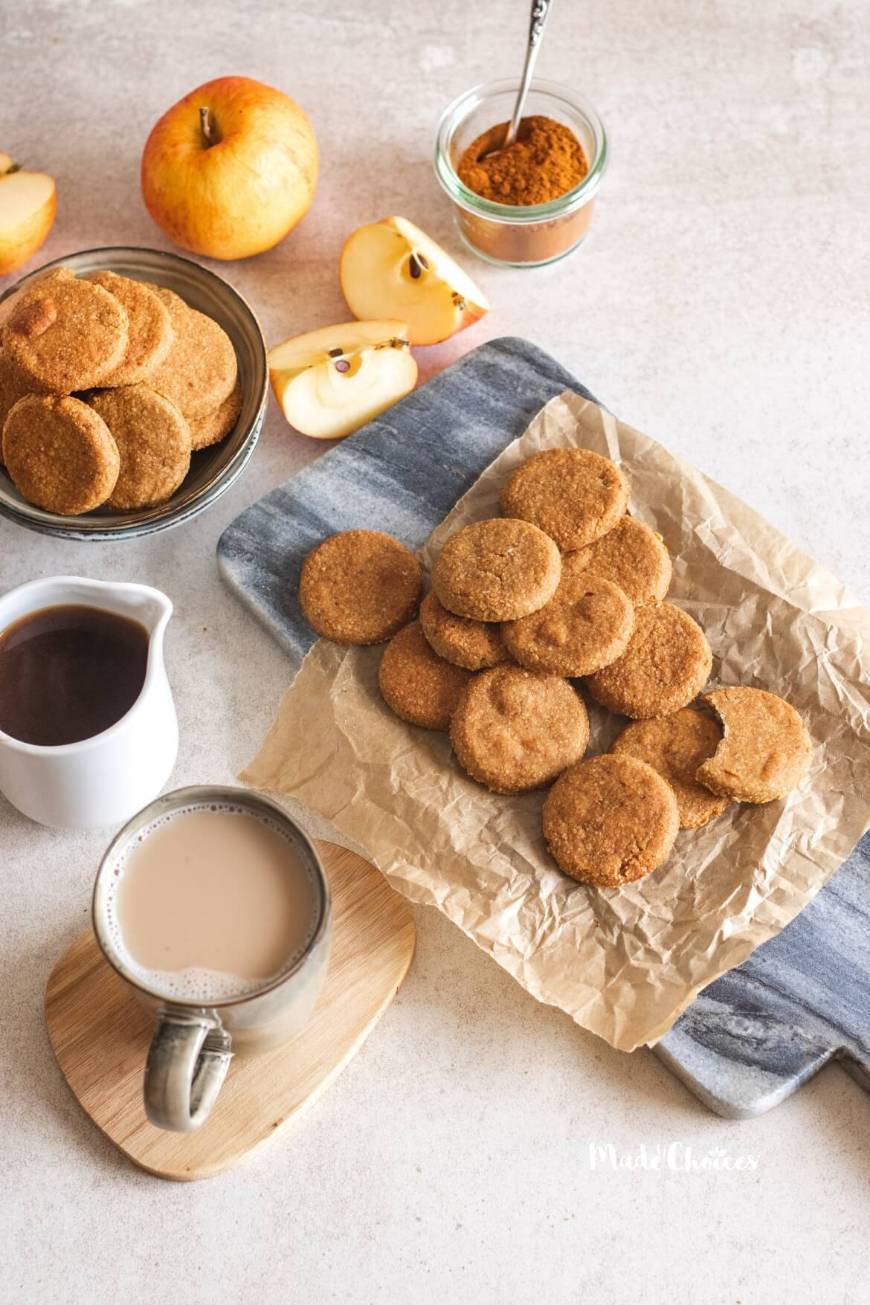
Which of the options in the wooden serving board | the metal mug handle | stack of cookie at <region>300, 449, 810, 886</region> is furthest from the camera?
stack of cookie at <region>300, 449, 810, 886</region>

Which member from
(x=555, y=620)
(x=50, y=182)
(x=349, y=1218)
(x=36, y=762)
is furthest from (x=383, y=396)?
(x=349, y=1218)

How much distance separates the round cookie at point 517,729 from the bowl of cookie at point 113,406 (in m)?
0.40

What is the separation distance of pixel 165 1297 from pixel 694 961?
2.01 feet

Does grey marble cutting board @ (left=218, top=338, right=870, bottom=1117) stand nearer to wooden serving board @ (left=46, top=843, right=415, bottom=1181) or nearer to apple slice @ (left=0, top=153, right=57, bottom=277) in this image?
wooden serving board @ (left=46, top=843, right=415, bottom=1181)

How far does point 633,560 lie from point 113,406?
0.62 meters

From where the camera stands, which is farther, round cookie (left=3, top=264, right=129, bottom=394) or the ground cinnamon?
the ground cinnamon

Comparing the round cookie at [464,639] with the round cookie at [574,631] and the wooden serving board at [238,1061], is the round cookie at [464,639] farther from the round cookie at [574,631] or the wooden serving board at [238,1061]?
the wooden serving board at [238,1061]

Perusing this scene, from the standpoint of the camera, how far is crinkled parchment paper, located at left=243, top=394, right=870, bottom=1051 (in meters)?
1.38

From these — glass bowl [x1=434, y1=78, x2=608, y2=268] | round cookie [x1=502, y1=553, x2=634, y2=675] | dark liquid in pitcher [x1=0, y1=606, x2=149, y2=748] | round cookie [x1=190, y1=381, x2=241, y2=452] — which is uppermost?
glass bowl [x1=434, y1=78, x2=608, y2=268]

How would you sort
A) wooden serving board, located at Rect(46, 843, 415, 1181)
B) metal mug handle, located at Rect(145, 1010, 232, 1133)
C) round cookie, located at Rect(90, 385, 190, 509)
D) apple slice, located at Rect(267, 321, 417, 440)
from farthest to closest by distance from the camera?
apple slice, located at Rect(267, 321, 417, 440) < round cookie, located at Rect(90, 385, 190, 509) < wooden serving board, located at Rect(46, 843, 415, 1181) < metal mug handle, located at Rect(145, 1010, 232, 1133)

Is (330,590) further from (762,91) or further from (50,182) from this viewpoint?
(762,91)

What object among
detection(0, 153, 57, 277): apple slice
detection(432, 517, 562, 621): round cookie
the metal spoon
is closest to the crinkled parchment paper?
detection(432, 517, 562, 621): round cookie

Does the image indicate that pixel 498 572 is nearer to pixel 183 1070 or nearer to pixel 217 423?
pixel 217 423

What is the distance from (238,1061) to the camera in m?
1.35
